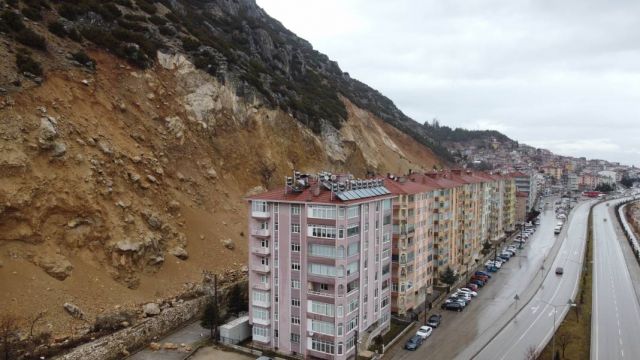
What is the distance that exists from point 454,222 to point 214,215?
33447 mm

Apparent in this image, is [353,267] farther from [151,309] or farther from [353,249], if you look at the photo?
[151,309]

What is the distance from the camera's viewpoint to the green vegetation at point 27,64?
51.1m

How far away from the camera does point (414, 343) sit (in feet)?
150

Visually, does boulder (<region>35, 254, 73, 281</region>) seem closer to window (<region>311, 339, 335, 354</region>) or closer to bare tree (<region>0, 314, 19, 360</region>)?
bare tree (<region>0, 314, 19, 360</region>)

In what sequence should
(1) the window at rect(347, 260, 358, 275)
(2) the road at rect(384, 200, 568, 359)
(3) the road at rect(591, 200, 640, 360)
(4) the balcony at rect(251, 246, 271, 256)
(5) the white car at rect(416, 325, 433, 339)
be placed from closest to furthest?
1. (1) the window at rect(347, 260, 358, 275)
2. (4) the balcony at rect(251, 246, 271, 256)
3. (2) the road at rect(384, 200, 568, 359)
4. (3) the road at rect(591, 200, 640, 360)
5. (5) the white car at rect(416, 325, 433, 339)

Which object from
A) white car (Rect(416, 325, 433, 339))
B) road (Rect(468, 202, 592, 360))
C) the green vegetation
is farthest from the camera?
the green vegetation

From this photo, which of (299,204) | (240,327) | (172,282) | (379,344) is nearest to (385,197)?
(299,204)

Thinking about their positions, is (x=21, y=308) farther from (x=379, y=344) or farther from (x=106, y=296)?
(x=379, y=344)

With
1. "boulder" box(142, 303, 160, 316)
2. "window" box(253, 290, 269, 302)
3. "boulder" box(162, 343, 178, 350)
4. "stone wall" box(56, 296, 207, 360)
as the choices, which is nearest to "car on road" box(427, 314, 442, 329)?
"window" box(253, 290, 269, 302)

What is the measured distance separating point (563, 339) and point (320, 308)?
24.3 meters

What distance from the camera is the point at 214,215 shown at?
6197cm

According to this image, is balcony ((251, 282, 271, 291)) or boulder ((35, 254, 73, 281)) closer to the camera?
boulder ((35, 254, 73, 281))

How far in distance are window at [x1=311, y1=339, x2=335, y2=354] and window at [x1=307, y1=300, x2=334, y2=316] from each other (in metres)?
2.37

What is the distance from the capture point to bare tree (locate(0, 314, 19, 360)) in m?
34.0
